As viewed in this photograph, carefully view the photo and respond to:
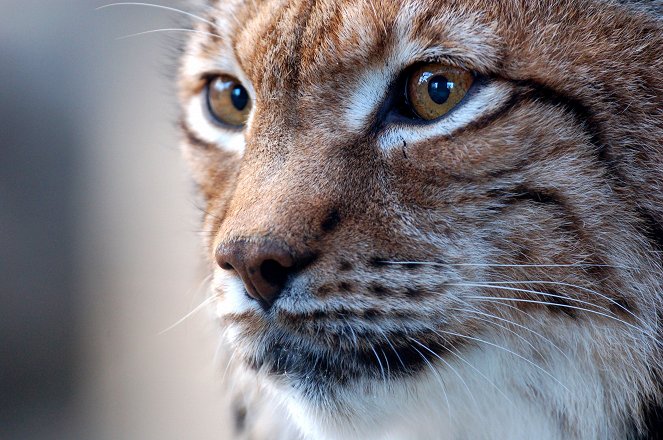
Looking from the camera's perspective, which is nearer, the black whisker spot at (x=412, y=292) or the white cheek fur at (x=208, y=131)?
the black whisker spot at (x=412, y=292)

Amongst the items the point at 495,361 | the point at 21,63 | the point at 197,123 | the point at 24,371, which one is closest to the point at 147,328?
the point at 24,371

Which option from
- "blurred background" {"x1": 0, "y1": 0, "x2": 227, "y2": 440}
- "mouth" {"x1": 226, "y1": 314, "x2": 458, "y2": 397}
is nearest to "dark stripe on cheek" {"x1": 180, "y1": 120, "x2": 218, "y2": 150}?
"mouth" {"x1": 226, "y1": 314, "x2": 458, "y2": 397}

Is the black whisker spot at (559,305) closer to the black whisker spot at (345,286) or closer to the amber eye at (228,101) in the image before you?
the black whisker spot at (345,286)

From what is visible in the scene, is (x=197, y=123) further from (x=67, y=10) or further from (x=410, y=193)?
(x=67, y=10)

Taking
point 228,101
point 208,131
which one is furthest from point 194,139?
point 228,101

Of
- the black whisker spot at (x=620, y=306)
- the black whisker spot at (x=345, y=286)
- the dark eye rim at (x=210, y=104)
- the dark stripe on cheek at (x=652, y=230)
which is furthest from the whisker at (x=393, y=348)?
the dark eye rim at (x=210, y=104)

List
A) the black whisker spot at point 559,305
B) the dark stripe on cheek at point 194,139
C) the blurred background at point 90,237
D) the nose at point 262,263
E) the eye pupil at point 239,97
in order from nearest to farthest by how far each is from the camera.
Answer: the nose at point 262,263, the black whisker spot at point 559,305, the eye pupil at point 239,97, the dark stripe on cheek at point 194,139, the blurred background at point 90,237

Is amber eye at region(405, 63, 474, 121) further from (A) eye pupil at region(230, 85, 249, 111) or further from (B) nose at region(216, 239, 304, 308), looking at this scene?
(A) eye pupil at region(230, 85, 249, 111)

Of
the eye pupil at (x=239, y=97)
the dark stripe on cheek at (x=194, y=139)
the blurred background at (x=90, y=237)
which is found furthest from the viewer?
the blurred background at (x=90, y=237)
